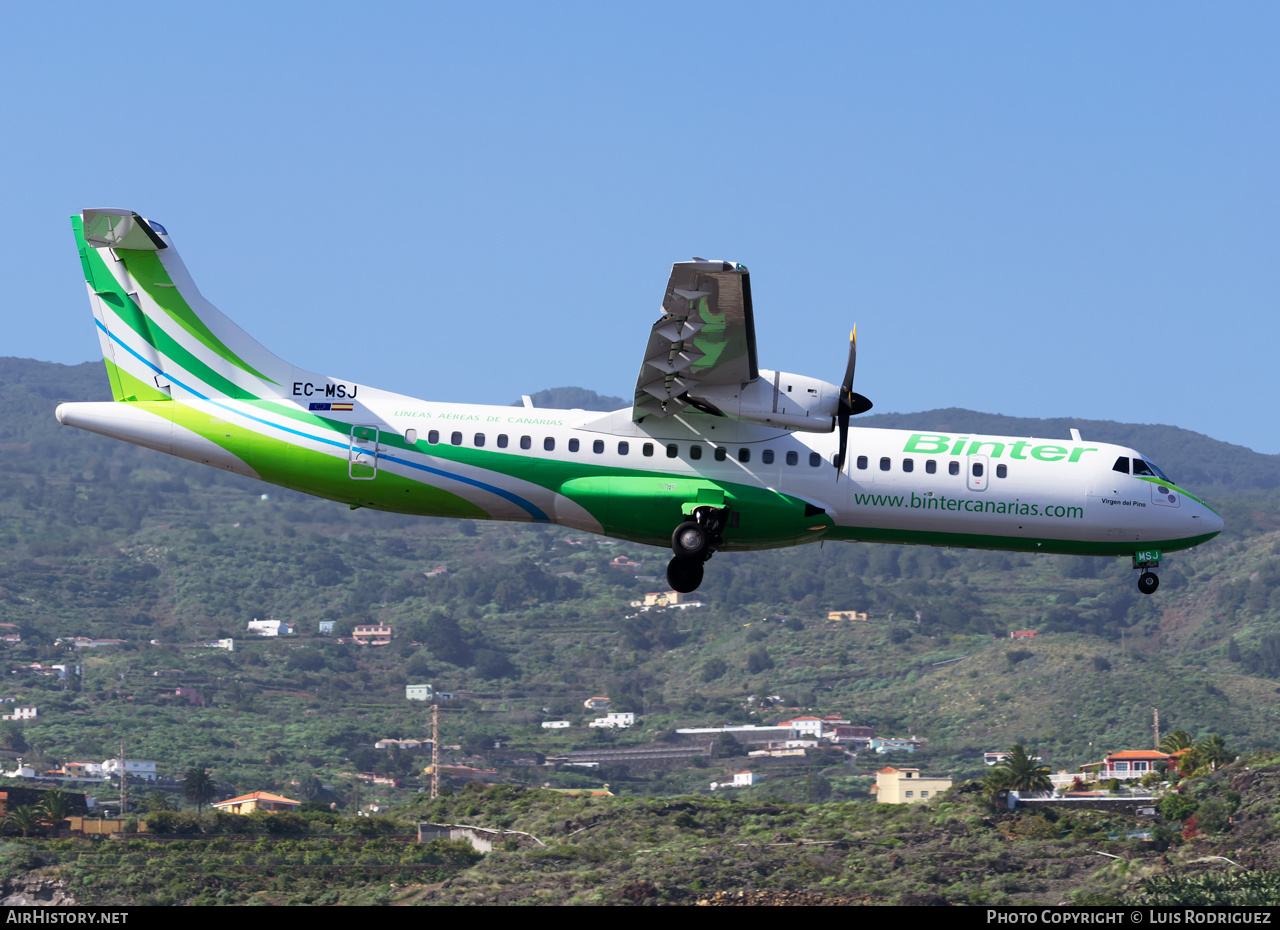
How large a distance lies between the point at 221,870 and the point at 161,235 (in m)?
69.0

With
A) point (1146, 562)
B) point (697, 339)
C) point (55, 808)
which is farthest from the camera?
point (55, 808)

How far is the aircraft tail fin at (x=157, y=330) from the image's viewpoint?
113 ft

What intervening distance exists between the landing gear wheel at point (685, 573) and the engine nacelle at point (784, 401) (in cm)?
376

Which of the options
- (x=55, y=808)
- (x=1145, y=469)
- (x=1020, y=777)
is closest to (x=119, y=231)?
(x=1145, y=469)

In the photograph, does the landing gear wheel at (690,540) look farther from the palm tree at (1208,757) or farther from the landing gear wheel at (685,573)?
the palm tree at (1208,757)

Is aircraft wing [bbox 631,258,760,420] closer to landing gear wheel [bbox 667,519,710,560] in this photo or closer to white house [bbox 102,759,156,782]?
landing gear wheel [bbox 667,519,710,560]

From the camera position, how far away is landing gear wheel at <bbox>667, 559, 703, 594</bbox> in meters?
33.3

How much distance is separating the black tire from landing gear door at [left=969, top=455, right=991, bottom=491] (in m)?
6.46

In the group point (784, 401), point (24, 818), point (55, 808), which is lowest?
point (24, 818)

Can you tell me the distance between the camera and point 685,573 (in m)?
33.6

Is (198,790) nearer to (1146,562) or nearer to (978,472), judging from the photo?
(978,472)

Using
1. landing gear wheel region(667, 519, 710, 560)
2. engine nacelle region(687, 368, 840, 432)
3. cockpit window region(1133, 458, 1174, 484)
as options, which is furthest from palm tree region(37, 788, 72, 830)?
cockpit window region(1133, 458, 1174, 484)

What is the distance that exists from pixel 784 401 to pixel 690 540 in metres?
3.89
